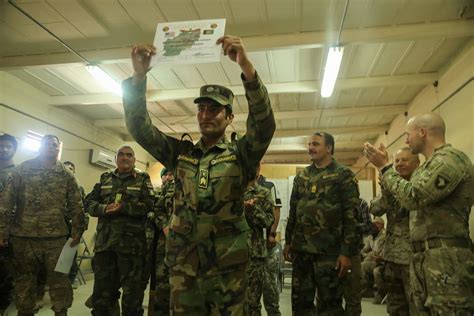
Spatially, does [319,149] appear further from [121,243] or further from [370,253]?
[370,253]

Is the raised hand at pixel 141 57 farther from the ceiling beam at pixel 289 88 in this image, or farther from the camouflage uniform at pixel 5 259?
the ceiling beam at pixel 289 88

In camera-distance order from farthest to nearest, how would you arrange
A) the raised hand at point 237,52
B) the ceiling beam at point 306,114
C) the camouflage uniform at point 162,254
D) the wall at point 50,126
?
the ceiling beam at point 306,114 → the wall at point 50,126 → the camouflage uniform at point 162,254 → the raised hand at point 237,52

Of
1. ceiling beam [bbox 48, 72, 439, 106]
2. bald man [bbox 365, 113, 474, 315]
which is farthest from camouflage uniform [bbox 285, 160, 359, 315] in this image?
ceiling beam [bbox 48, 72, 439, 106]

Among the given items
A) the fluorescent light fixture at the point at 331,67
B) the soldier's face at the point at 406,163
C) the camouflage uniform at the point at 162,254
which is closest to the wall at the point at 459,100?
the soldier's face at the point at 406,163

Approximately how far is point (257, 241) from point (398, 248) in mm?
1237

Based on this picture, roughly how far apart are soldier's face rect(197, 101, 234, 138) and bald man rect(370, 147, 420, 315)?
1897 mm

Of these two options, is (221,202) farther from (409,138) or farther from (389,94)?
(389,94)

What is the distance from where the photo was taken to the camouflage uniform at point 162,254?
3.13 metres

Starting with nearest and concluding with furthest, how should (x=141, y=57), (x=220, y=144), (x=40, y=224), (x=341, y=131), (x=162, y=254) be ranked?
1. (x=141, y=57)
2. (x=220, y=144)
3. (x=40, y=224)
4. (x=162, y=254)
5. (x=341, y=131)

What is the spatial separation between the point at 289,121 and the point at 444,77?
3503 millimetres

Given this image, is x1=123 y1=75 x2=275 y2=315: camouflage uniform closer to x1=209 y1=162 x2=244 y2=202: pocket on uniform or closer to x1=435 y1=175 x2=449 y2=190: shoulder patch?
x1=209 y1=162 x2=244 y2=202: pocket on uniform

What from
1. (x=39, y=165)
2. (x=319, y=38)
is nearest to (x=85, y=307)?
(x=39, y=165)

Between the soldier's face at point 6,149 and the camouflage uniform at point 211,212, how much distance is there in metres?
2.41

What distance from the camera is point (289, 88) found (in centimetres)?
539
